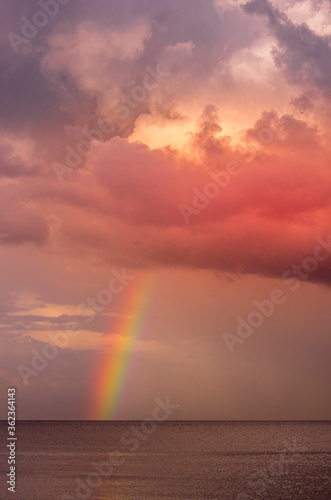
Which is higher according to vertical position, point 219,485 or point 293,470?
point 293,470

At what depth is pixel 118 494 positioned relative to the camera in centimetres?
4644

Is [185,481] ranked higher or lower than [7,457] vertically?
lower

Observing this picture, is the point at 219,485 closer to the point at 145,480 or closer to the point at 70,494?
the point at 145,480

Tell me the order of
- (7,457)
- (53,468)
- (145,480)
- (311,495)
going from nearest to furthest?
(311,495) → (145,480) → (53,468) → (7,457)

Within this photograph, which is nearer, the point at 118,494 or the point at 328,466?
the point at 118,494

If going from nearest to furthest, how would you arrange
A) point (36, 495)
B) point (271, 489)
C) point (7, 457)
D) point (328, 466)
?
point (36, 495)
point (271, 489)
point (328, 466)
point (7, 457)

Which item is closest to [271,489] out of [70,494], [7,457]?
[70,494]

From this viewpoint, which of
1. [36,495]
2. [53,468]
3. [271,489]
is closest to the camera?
[36,495]

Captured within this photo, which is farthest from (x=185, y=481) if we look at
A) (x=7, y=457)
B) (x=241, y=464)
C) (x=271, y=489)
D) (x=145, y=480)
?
(x=7, y=457)

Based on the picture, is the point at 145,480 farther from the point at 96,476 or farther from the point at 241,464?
the point at 241,464

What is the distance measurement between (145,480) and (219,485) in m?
7.18

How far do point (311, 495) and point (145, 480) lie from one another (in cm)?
1611

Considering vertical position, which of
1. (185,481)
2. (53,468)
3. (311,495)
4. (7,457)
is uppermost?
(7,457)

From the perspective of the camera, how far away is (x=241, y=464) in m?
80.4
